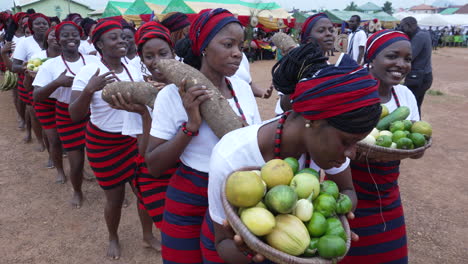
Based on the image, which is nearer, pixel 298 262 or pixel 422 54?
pixel 298 262

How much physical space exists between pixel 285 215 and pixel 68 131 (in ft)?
11.9

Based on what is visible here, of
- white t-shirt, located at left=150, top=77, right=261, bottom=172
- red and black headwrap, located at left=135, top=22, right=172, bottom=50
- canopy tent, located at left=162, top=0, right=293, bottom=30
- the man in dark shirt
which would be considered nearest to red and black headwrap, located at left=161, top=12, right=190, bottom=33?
red and black headwrap, located at left=135, top=22, right=172, bottom=50

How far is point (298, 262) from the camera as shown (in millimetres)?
1181

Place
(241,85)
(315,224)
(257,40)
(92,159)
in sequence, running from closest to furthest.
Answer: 1. (315,224)
2. (241,85)
3. (92,159)
4. (257,40)

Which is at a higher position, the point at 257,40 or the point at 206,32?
the point at 206,32

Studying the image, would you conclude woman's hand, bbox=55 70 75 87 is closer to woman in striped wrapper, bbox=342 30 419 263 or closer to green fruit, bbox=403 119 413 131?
woman in striped wrapper, bbox=342 30 419 263

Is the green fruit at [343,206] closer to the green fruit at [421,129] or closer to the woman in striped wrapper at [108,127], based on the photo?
the green fruit at [421,129]

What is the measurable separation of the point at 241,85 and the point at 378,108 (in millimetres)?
1007

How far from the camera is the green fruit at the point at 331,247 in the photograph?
1.23 m

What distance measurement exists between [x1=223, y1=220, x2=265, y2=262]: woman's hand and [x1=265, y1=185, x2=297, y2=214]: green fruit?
0.57 feet

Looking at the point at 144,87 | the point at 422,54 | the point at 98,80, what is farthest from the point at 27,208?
the point at 422,54

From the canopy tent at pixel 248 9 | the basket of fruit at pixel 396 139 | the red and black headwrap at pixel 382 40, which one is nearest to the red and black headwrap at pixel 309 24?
the red and black headwrap at pixel 382 40

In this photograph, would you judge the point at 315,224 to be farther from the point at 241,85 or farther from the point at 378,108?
the point at 241,85

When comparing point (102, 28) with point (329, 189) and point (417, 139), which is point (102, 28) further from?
point (417, 139)
